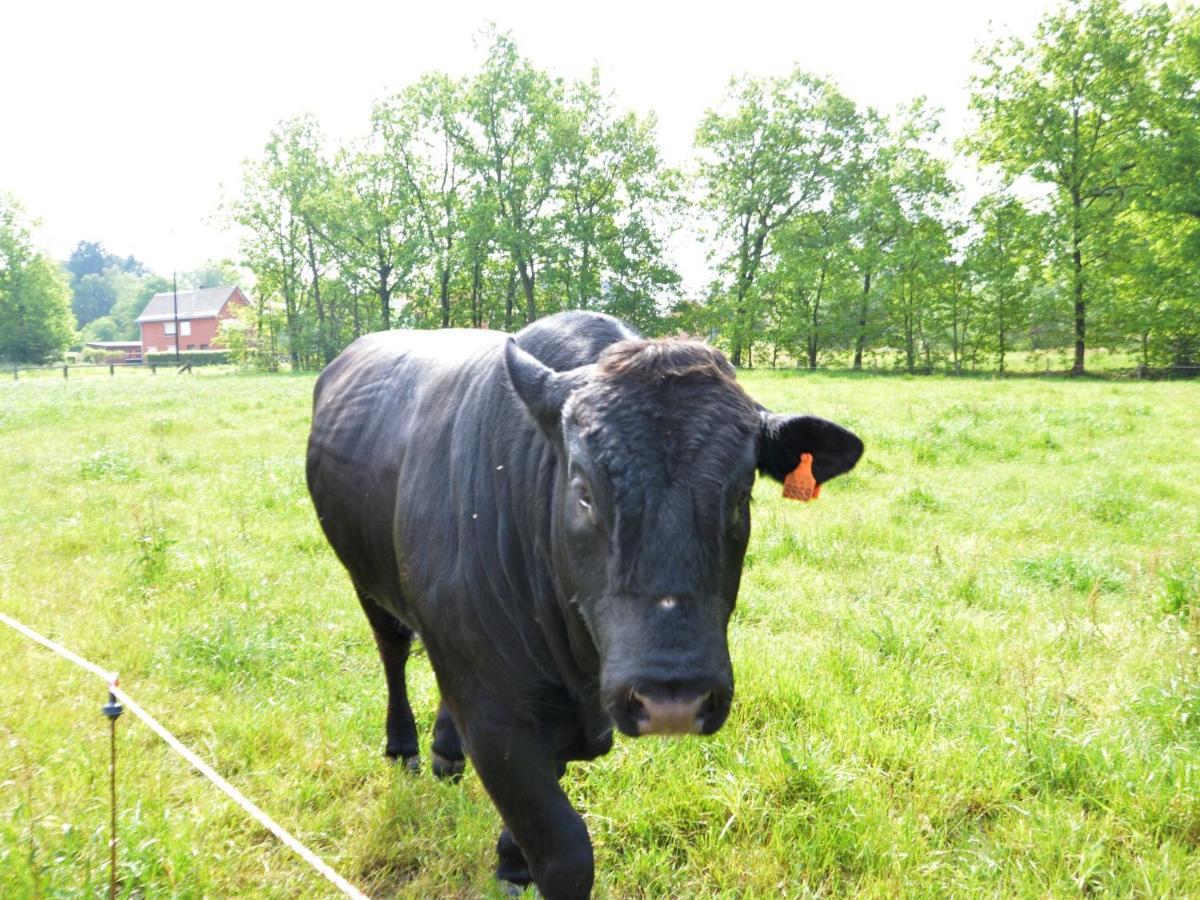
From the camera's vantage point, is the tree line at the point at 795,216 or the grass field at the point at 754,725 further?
the tree line at the point at 795,216

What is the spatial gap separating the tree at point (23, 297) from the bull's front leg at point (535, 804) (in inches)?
2938

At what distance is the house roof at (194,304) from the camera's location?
86.1 metres

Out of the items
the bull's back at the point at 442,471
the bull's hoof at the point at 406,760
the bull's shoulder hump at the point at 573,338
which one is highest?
the bull's shoulder hump at the point at 573,338

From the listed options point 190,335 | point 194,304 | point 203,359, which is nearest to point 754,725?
point 203,359

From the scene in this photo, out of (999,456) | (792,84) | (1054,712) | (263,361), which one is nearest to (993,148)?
(792,84)

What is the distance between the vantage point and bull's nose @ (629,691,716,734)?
1.70 m

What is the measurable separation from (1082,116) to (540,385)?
126 feet

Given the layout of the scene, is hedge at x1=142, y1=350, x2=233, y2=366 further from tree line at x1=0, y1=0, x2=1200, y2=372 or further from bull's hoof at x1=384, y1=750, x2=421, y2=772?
bull's hoof at x1=384, y1=750, x2=421, y2=772

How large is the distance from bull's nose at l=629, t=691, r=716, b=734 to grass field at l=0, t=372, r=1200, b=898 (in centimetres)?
134

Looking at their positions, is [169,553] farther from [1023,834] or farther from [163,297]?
[163,297]

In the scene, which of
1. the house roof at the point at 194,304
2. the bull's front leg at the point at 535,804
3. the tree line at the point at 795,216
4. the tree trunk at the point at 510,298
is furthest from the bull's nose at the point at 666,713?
the house roof at the point at 194,304

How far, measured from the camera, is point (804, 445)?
7.57 feet

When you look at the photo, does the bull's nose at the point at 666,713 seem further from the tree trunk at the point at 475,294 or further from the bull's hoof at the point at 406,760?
the tree trunk at the point at 475,294

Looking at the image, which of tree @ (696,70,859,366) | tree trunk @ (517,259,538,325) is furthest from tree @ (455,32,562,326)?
tree @ (696,70,859,366)
